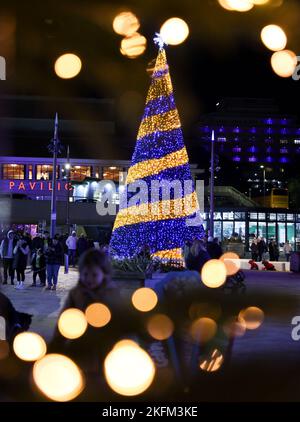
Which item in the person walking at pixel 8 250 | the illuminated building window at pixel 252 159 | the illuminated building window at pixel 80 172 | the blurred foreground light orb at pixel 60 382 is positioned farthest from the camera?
the illuminated building window at pixel 252 159

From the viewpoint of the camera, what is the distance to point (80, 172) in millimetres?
55000

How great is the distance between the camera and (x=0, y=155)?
175ft

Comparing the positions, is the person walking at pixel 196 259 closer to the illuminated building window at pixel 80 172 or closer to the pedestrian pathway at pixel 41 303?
the pedestrian pathway at pixel 41 303

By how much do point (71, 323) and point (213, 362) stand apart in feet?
10.4

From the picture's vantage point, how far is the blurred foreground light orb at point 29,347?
770cm

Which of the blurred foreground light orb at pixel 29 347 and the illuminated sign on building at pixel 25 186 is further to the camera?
the illuminated sign on building at pixel 25 186

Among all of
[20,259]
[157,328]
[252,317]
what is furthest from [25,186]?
[157,328]

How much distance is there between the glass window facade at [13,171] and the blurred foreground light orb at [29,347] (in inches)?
1821

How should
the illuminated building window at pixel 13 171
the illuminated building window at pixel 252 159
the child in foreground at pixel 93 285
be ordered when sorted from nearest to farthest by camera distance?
the child in foreground at pixel 93 285, the illuminated building window at pixel 13 171, the illuminated building window at pixel 252 159

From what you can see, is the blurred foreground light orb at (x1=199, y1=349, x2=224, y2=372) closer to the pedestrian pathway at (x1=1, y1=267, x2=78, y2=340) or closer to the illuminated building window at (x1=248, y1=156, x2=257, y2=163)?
the pedestrian pathway at (x1=1, y1=267, x2=78, y2=340)

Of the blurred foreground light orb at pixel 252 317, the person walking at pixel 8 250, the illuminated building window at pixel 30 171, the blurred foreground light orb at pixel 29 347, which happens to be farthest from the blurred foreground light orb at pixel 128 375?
the illuminated building window at pixel 30 171

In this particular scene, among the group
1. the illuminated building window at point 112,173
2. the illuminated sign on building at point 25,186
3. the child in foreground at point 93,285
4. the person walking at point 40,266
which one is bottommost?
the person walking at point 40,266

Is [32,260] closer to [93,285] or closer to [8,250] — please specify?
[8,250]
